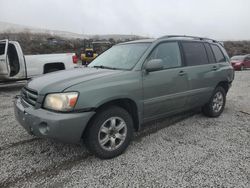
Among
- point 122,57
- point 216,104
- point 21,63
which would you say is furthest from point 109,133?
point 21,63

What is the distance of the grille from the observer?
307 centimetres

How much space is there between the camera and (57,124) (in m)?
2.73

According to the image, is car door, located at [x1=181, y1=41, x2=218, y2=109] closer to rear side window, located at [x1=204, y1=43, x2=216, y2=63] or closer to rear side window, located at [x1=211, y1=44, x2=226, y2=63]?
rear side window, located at [x1=204, y1=43, x2=216, y2=63]

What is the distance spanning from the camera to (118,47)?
4496mm

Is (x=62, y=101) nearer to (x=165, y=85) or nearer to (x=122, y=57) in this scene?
(x=122, y=57)

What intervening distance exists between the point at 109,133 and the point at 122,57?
1420 mm

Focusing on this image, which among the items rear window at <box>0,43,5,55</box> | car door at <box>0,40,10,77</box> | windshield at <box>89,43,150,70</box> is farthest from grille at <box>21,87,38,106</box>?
rear window at <box>0,43,5,55</box>

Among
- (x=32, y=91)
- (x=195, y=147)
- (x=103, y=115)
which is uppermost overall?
(x=32, y=91)

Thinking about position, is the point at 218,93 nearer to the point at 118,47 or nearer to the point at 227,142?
the point at 227,142

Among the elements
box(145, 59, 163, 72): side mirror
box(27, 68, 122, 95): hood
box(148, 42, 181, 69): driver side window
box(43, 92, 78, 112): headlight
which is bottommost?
box(43, 92, 78, 112): headlight

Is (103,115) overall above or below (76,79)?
below

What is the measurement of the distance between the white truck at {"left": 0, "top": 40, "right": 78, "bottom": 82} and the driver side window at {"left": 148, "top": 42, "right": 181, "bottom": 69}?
19.4 feet

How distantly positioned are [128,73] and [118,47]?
1.29 m

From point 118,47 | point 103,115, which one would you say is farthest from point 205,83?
point 103,115
